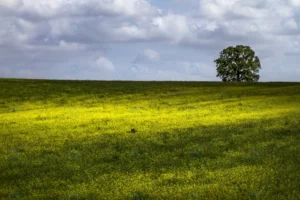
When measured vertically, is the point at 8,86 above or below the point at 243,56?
below

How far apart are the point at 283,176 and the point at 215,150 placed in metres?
4.61

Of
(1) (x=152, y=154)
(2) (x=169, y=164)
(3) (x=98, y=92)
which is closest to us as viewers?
(2) (x=169, y=164)

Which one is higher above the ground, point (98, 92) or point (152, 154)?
point (98, 92)

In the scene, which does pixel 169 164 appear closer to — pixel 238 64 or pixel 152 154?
pixel 152 154

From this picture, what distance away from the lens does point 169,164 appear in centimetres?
1612

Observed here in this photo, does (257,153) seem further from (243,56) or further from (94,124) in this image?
(243,56)

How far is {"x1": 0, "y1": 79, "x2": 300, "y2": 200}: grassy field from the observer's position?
42.7 feet

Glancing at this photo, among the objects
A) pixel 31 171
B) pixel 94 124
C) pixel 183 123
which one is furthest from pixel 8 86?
pixel 31 171

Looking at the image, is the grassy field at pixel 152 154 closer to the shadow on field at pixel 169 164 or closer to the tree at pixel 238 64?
the shadow on field at pixel 169 164

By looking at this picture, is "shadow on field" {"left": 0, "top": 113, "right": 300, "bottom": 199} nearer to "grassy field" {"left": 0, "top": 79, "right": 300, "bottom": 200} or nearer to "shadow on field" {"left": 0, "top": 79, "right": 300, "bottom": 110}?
"grassy field" {"left": 0, "top": 79, "right": 300, "bottom": 200}

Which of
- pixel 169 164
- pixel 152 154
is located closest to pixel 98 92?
pixel 152 154

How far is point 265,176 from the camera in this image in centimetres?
1403

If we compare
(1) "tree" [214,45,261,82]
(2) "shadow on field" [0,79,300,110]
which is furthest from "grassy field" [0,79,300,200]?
(1) "tree" [214,45,261,82]

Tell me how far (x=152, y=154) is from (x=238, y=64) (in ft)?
281
